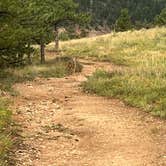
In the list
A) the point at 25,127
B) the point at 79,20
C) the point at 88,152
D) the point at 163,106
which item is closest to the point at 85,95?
the point at 163,106

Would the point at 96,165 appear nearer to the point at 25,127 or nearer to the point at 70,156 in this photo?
the point at 70,156

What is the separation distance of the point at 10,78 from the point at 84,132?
31.1ft

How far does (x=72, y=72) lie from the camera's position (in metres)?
23.9

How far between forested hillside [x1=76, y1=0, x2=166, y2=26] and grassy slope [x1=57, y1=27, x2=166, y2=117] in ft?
240

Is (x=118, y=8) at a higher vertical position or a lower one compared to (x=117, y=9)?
higher

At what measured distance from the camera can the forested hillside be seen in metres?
110

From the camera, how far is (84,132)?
36.9ft

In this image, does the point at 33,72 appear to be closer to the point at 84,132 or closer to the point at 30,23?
the point at 30,23

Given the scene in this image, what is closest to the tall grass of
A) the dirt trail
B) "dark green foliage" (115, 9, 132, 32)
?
the dirt trail

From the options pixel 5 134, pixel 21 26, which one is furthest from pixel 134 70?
pixel 5 134

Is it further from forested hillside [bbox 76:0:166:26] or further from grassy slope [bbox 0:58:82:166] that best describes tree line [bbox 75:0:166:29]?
grassy slope [bbox 0:58:82:166]

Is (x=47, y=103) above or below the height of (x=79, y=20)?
below

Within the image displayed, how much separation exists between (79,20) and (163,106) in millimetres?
19442

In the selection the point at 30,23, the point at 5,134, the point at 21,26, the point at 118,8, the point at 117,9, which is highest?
the point at 118,8
